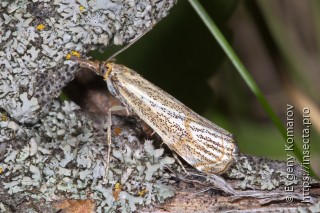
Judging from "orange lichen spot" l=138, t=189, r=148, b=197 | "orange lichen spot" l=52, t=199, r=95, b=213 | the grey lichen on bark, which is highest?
the grey lichen on bark

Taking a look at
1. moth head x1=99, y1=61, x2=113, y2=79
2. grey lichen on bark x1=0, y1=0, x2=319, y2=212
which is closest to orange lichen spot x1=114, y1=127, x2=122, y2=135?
grey lichen on bark x1=0, y1=0, x2=319, y2=212

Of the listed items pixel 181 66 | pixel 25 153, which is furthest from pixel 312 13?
pixel 25 153

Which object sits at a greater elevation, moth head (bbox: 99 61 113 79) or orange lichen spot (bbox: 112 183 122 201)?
moth head (bbox: 99 61 113 79)

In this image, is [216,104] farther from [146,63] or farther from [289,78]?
[146,63]

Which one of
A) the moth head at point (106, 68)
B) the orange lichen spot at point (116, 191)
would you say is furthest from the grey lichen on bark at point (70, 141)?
the moth head at point (106, 68)

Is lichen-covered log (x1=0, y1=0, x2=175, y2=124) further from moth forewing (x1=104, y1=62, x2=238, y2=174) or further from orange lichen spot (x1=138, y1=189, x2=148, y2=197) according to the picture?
orange lichen spot (x1=138, y1=189, x2=148, y2=197)

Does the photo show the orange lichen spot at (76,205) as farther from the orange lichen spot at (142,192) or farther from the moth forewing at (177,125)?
the moth forewing at (177,125)

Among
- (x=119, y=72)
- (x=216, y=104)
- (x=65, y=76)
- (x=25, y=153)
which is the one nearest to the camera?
(x=25, y=153)

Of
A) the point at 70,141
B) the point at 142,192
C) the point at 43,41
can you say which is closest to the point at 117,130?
the point at 70,141
